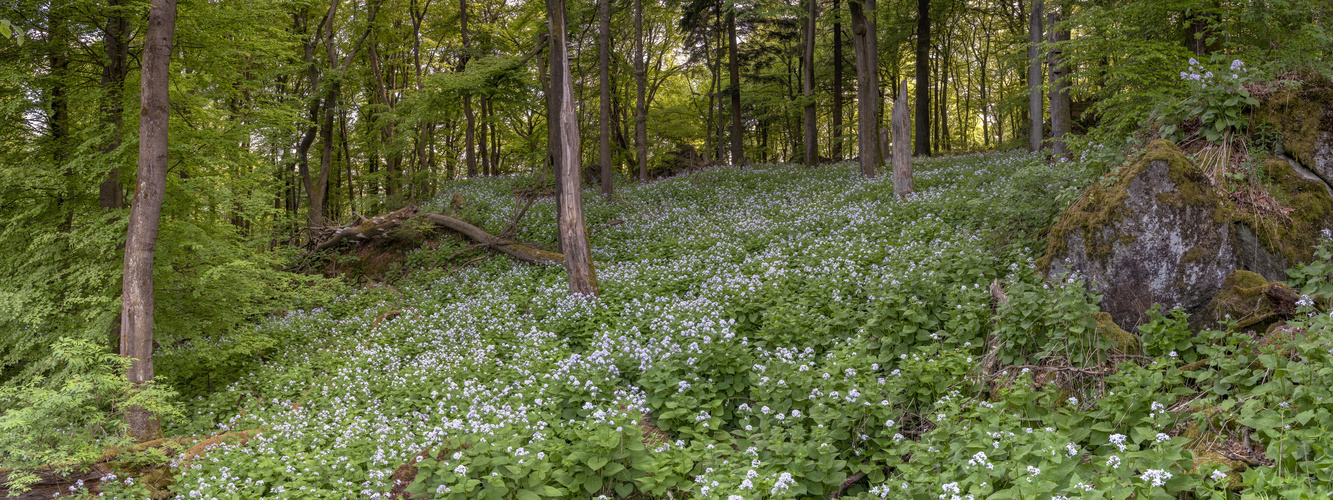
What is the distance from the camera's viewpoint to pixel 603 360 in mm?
6391

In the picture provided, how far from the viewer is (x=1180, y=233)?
5.54 m

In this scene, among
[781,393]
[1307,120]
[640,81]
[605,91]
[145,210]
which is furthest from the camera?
[640,81]

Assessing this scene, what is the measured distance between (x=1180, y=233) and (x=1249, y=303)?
81cm

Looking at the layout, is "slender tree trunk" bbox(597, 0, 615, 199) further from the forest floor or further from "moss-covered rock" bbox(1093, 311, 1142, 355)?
"moss-covered rock" bbox(1093, 311, 1142, 355)

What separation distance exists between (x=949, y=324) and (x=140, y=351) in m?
9.03

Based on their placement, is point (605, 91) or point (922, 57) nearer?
point (605, 91)

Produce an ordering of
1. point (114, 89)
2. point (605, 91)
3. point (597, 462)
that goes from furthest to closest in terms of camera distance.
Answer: point (605, 91), point (114, 89), point (597, 462)

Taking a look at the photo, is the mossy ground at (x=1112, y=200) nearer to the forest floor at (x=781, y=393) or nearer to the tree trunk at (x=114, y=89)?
the forest floor at (x=781, y=393)

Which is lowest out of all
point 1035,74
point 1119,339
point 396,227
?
point 1119,339

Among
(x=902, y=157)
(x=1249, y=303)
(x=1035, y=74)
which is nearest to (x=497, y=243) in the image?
(x=902, y=157)

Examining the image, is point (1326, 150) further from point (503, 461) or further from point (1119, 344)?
point (503, 461)

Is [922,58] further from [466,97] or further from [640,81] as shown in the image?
[466,97]

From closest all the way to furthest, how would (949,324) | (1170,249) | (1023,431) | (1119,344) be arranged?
(1023,431), (1119,344), (1170,249), (949,324)

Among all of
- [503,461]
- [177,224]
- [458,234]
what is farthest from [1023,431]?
[458,234]
